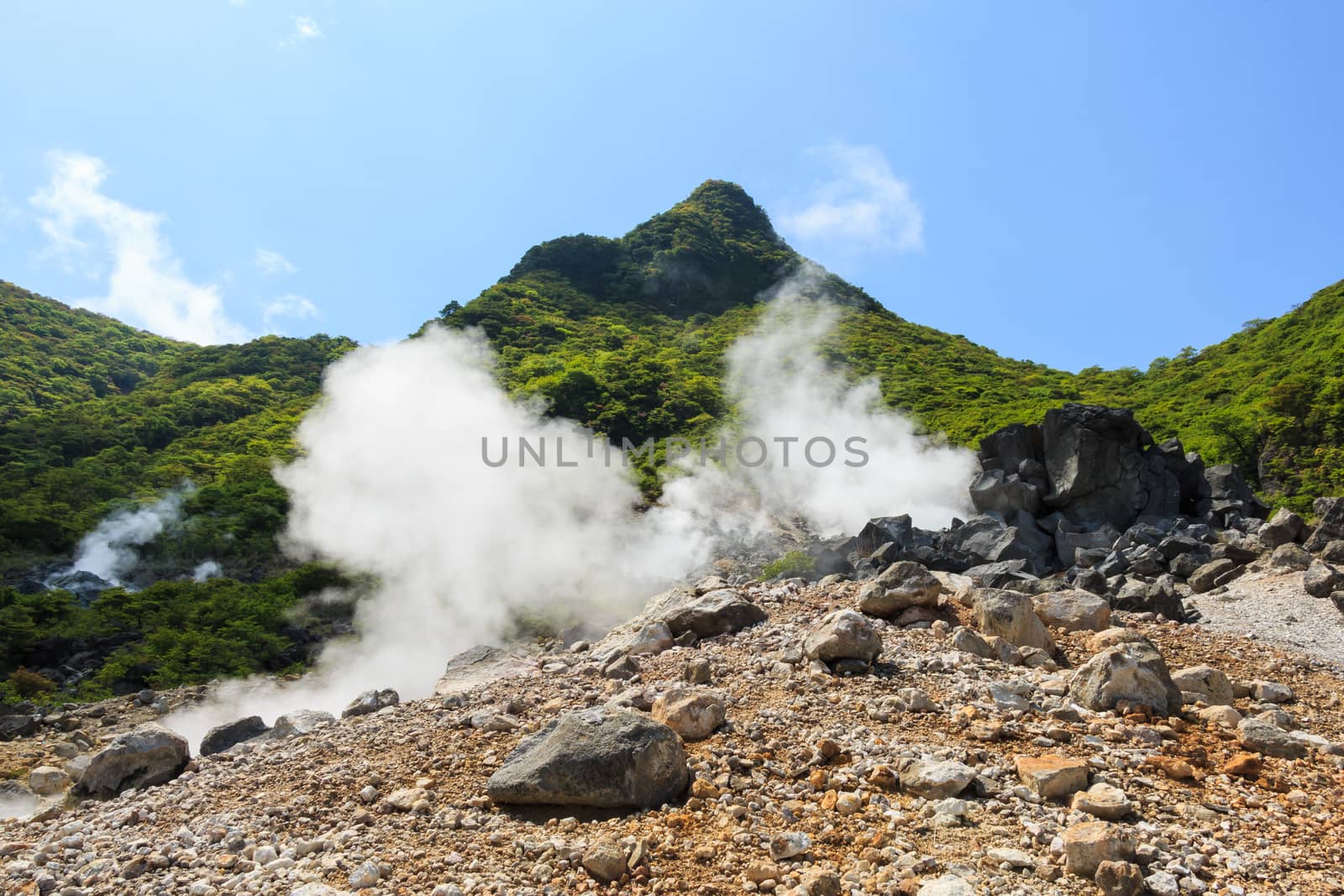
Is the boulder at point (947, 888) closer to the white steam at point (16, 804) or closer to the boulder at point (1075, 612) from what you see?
the boulder at point (1075, 612)

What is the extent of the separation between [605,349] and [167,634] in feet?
137

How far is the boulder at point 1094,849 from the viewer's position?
453 centimetres

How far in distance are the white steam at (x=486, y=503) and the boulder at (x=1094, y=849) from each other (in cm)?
1567

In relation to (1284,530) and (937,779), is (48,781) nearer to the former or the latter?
(937,779)

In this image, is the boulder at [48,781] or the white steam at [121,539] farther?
the white steam at [121,539]

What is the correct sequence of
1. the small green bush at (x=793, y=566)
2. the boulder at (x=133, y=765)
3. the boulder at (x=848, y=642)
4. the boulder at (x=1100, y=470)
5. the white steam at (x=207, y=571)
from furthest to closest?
the white steam at (x=207, y=571), the boulder at (x=1100, y=470), the small green bush at (x=793, y=566), the boulder at (x=133, y=765), the boulder at (x=848, y=642)

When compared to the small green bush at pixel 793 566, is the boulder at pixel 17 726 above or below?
below

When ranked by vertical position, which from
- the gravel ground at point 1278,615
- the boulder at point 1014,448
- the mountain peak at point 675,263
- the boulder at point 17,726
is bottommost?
the boulder at point 17,726

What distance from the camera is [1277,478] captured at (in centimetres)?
3042

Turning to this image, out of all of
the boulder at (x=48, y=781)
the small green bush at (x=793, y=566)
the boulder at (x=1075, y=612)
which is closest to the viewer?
the boulder at (x=1075, y=612)

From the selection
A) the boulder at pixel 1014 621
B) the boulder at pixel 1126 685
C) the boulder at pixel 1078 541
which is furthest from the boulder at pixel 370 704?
the boulder at pixel 1078 541

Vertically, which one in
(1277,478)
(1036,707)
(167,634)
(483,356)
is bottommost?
(167,634)

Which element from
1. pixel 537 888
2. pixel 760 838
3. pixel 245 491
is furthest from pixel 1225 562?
pixel 245 491

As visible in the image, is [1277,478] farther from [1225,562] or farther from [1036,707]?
[1036,707]
